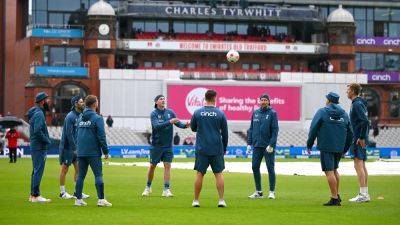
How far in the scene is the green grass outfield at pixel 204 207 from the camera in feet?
58.6

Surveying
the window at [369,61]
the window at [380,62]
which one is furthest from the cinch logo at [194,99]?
the window at [380,62]

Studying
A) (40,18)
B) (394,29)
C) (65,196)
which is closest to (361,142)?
(65,196)

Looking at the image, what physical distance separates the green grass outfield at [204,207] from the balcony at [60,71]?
53744 millimetres

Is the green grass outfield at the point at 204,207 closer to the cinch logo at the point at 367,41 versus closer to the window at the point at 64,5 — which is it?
the window at the point at 64,5

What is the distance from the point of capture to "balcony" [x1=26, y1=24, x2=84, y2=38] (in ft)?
283

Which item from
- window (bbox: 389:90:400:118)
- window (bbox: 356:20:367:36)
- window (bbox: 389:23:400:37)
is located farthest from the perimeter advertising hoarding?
window (bbox: 389:23:400:37)

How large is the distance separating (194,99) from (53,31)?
14076mm

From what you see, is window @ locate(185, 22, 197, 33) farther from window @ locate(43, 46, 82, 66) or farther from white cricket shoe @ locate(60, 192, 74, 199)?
white cricket shoe @ locate(60, 192, 74, 199)

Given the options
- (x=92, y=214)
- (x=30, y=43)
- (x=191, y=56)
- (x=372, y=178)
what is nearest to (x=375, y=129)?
(x=191, y=56)

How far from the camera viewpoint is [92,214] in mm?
18969

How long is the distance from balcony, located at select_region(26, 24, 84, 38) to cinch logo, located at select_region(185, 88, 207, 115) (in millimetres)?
11565

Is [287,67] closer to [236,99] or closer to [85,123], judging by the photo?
[236,99]

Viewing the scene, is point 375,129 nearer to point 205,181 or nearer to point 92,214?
point 205,181

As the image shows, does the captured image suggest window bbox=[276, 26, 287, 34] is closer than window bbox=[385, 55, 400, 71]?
Yes
